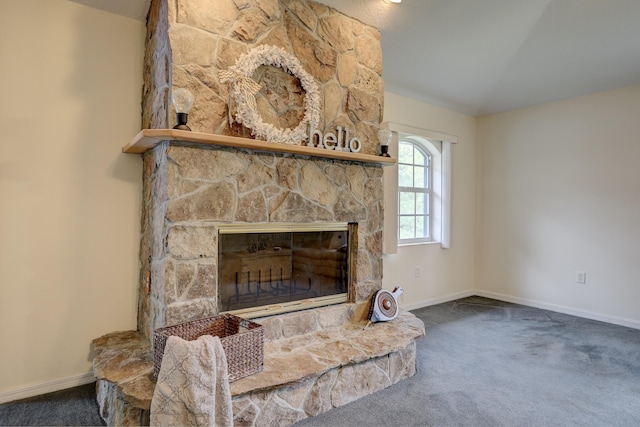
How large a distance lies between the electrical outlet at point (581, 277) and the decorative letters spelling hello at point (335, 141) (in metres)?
2.99

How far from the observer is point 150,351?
86.5 inches

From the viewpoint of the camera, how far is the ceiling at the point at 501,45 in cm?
279

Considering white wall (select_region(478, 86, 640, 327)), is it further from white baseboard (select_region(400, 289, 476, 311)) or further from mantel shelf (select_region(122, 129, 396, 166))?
mantel shelf (select_region(122, 129, 396, 166))

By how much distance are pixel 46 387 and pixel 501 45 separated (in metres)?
4.38

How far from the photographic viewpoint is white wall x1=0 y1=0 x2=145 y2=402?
221cm

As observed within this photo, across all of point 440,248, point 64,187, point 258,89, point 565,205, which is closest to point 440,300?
point 440,248

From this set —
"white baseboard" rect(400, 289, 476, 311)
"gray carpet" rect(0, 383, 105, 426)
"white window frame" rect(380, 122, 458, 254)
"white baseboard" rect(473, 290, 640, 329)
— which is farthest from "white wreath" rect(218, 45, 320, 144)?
"white baseboard" rect(473, 290, 640, 329)

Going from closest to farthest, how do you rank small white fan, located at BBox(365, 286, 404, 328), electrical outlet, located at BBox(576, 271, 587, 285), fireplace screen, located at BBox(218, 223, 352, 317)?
fireplace screen, located at BBox(218, 223, 352, 317), small white fan, located at BBox(365, 286, 404, 328), electrical outlet, located at BBox(576, 271, 587, 285)

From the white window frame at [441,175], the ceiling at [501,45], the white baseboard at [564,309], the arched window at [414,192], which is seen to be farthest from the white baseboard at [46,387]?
the white baseboard at [564,309]

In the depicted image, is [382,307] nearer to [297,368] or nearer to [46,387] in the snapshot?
[297,368]

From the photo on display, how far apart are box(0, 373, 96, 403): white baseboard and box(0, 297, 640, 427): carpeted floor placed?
55mm

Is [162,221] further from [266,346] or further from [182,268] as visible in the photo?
[266,346]

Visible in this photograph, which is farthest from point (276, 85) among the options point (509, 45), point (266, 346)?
point (509, 45)

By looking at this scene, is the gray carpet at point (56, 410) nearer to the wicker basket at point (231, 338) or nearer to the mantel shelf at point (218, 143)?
the wicker basket at point (231, 338)
